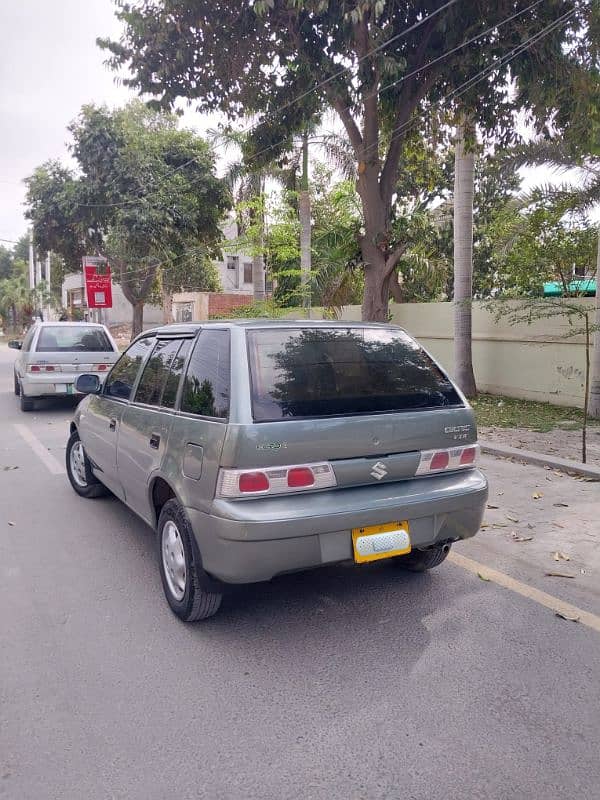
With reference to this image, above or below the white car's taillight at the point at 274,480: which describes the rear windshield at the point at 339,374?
above

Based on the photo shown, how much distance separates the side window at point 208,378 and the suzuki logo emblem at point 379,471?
33.5 inches

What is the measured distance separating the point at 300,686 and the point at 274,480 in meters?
0.97

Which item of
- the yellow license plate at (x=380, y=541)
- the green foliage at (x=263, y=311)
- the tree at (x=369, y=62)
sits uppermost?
the tree at (x=369, y=62)

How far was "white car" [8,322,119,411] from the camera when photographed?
1155 centimetres

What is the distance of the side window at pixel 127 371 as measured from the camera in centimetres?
489

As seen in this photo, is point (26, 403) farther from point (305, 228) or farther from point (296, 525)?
point (296, 525)

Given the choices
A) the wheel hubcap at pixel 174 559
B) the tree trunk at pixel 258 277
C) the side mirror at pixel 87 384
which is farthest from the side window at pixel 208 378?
the tree trunk at pixel 258 277

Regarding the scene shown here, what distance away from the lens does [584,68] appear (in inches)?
392

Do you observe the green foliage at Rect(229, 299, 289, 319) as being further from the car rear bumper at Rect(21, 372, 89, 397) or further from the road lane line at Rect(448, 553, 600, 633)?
the road lane line at Rect(448, 553, 600, 633)

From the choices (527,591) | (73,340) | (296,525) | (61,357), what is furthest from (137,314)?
(296,525)

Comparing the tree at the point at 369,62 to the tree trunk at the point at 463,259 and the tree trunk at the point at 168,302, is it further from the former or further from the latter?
the tree trunk at the point at 168,302

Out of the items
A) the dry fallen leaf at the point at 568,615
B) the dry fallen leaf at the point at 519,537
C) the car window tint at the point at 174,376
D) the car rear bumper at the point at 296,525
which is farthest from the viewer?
the dry fallen leaf at the point at 519,537

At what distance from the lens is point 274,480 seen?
3326 millimetres

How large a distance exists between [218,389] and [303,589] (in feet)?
4.75
